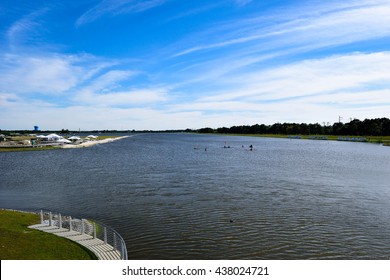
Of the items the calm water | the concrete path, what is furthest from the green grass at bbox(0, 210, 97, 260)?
the calm water

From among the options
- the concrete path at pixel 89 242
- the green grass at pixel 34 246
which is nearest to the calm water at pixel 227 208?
the concrete path at pixel 89 242

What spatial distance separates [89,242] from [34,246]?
10.9 ft

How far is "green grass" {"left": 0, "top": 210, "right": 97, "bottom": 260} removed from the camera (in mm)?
18612

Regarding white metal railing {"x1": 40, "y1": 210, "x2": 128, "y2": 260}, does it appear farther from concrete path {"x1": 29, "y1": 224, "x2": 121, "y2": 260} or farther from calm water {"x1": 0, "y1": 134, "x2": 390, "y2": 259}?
calm water {"x1": 0, "y1": 134, "x2": 390, "y2": 259}

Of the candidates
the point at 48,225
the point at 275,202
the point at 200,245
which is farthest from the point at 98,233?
the point at 275,202

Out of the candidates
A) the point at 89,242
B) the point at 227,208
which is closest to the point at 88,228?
the point at 89,242

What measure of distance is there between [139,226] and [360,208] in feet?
75.1

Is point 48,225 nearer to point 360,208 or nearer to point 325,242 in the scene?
point 325,242

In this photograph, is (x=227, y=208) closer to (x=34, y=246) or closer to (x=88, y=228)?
(x=88, y=228)

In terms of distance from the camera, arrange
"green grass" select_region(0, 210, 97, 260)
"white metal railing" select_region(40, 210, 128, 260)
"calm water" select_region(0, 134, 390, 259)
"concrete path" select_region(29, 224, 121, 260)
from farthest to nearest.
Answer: "calm water" select_region(0, 134, 390, 259) → "white metal railing" select_region(40, 210, 128, 260) → "concrete path" select_region(29, 224, 121, 260) → "green grass" select_region(0, 210, 97, 260)

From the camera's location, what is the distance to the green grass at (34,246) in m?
18.6

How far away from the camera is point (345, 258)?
22031 mm

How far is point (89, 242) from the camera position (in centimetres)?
2186

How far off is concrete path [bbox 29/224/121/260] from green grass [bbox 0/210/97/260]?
441mm
